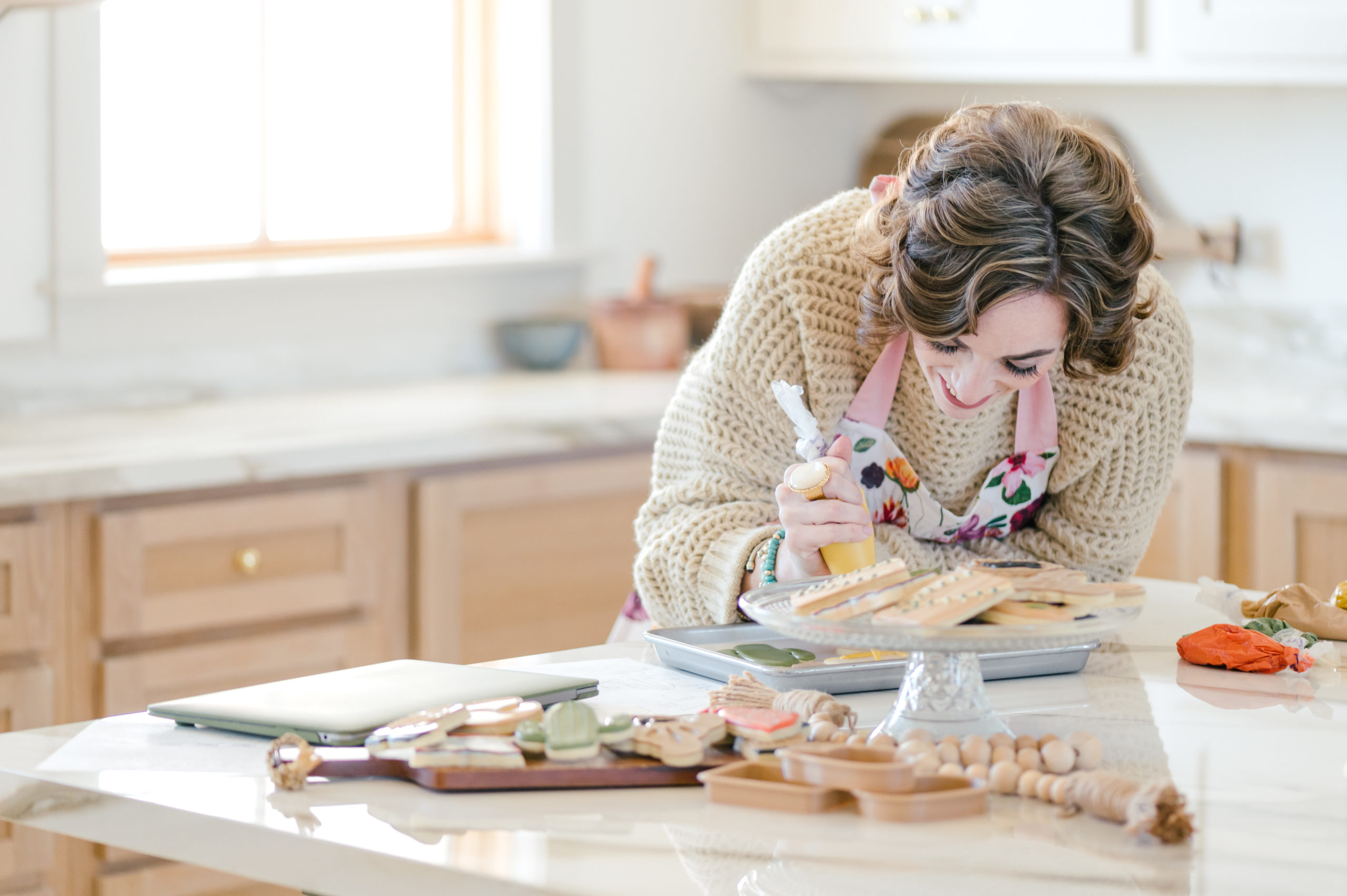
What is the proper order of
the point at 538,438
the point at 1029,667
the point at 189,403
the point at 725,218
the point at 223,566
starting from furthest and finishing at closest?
the point at 725,218 < the point at 189,403 < the point at 538,438 < the point at 223,566 < the point at 1029,667

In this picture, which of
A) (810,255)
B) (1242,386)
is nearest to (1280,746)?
(810,255)

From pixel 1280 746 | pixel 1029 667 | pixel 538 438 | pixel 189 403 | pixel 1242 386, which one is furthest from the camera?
pixel 1242 386

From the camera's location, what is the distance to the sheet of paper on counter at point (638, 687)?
4.63 feet

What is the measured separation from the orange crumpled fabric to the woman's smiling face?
0.28 meters

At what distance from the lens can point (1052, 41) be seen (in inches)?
134

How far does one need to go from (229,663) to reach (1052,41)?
193cm

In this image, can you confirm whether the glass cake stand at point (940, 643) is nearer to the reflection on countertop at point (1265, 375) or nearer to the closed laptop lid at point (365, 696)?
the closed laptop lid at point (365, 696)

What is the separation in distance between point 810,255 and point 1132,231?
1.35ft

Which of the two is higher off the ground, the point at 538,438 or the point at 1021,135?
the point at 1021,135

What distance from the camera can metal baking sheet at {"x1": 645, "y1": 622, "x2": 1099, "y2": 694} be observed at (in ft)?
4.77

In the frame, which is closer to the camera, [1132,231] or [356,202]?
[1132,231]

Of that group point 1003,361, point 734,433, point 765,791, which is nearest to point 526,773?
point 765,791

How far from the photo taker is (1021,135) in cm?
156

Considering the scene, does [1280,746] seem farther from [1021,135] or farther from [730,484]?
[730,484]
